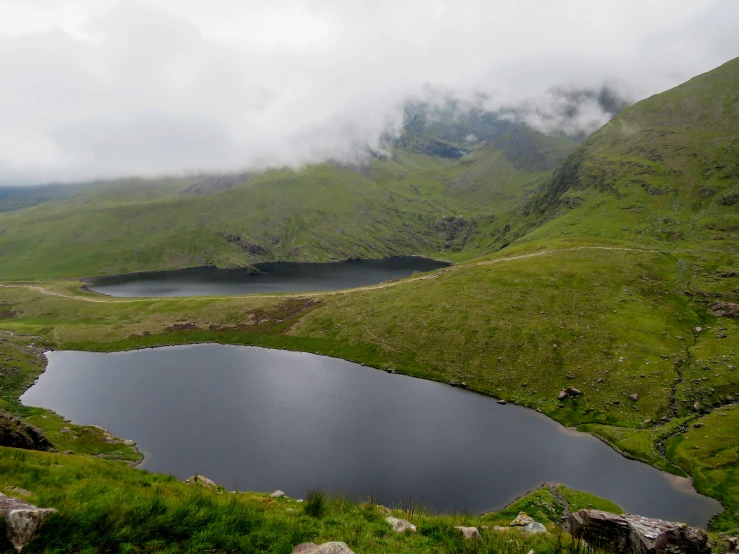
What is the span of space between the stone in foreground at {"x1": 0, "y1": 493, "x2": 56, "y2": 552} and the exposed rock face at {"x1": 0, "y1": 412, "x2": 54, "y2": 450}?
77.7 feet

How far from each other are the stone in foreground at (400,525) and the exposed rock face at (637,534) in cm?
600

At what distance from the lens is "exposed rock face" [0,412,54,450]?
2678cm

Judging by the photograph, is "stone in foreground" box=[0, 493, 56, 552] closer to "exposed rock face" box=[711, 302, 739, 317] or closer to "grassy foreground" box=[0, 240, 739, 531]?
"grassy foreground" box=[0, 240, 739, 531]

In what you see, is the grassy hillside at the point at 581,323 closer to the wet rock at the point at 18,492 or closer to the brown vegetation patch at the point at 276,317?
the brown vegetation patch at the point at 276,317

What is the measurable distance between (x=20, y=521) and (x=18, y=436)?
89.2 feet

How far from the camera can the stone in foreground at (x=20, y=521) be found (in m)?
8.57

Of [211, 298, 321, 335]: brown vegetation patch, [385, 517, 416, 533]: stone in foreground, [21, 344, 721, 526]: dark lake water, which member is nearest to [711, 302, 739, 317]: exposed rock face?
[21, 344, 721, 526]: dark lake water

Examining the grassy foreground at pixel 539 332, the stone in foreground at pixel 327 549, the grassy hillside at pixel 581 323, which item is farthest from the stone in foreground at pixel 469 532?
the grassy hillside at pixel 581 323

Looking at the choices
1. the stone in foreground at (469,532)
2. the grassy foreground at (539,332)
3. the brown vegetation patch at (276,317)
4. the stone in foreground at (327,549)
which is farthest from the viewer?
the brown vegetation patch at (276,317)

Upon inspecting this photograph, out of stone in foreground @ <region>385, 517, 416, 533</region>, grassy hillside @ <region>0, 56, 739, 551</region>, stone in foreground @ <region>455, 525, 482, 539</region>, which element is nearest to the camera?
stone in foreground @ <region>455, 525, 482, 539</region>

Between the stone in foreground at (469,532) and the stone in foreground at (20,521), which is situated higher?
the stone in foreground at (20,521)

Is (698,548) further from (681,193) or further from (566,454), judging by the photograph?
(681,193)

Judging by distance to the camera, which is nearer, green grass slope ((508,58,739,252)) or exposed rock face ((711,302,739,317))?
exposed rock face ((711,302,739,317))

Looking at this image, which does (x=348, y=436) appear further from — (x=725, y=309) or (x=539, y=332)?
(x=725, y=309)
